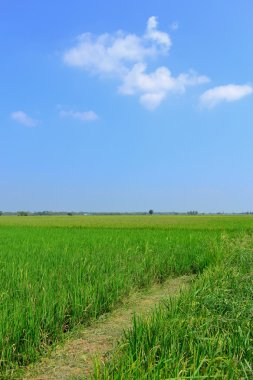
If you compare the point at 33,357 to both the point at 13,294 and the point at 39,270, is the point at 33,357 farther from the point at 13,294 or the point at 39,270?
the point at 39,270

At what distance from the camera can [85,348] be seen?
361 centimetres

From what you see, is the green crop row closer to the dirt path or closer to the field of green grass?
the field of green grass

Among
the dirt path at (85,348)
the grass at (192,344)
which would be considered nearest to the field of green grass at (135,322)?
the grass at (192,344)

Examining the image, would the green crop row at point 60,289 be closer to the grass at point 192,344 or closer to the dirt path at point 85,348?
the dirt path at point 85,348

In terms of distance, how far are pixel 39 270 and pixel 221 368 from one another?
3.75 metres

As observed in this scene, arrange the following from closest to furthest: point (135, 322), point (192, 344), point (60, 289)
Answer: point (192, 344)
point (135, 322)
point (60, 289)

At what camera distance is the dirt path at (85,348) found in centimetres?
314

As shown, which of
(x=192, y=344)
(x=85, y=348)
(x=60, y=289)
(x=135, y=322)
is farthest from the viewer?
(x=60, y=289)

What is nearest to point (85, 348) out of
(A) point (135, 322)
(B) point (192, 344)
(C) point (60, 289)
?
(A) point (135, 322)

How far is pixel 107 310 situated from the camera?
4.93m

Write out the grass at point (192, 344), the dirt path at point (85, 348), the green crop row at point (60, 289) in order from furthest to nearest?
the green crop row at point (60, 289)
the dirt path at point (85, 348)
the grass at point (192, 344)

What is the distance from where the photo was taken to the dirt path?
314 centimetres

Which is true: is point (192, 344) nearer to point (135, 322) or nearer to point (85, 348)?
point (135, 322)

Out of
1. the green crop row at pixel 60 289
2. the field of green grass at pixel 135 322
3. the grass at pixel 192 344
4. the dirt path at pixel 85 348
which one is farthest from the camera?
the green crop row at pixel 60 289
